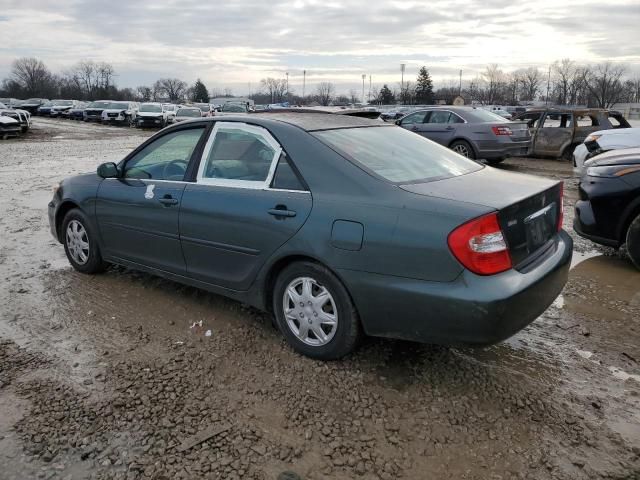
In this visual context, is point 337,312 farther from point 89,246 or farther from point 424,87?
point 424,87

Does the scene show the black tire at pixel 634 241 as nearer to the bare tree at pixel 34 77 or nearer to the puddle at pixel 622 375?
the puddle at pixel 622 375

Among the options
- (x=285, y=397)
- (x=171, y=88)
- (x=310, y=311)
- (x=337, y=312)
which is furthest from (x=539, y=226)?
(x=171, y=88)

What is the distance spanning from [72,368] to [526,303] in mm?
2821

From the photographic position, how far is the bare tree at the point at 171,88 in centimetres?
11642

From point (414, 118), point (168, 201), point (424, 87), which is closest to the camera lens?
point (168, 201)

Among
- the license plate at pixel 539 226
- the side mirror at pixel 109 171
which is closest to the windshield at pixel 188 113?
the side mirror at pixel 109 171

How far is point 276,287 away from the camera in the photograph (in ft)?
11.7

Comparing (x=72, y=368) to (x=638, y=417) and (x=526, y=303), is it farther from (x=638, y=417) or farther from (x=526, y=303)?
(x=638, y=417)

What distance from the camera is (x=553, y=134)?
14148 mm

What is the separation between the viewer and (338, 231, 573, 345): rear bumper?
2783 mm

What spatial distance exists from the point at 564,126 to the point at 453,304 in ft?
43.3

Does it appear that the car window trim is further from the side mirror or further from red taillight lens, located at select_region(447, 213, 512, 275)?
red taillight lens, located at select_region(447, 213, 512, 275)

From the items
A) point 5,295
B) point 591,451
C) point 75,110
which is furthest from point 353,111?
point 75,110

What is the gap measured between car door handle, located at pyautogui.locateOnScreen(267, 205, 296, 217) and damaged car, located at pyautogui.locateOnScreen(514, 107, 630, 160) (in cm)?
1259
